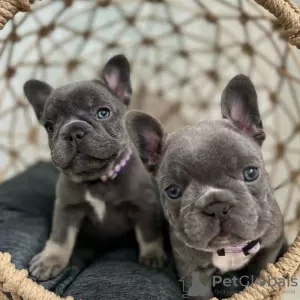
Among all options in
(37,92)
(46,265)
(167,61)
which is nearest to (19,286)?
(46,265)

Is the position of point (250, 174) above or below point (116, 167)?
above

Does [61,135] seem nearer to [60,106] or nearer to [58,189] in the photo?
[60,106]

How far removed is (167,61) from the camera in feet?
11.5

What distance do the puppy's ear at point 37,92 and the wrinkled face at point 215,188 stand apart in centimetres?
92

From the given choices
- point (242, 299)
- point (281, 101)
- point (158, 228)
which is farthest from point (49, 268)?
point (281, 101)

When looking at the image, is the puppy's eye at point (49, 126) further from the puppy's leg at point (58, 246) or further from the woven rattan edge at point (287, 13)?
the woven rattan edge at point (287, 13)

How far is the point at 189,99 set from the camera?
141 inches

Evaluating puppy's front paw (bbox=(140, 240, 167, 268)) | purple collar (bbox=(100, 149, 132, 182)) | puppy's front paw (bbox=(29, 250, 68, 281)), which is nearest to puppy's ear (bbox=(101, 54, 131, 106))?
purple collar (bbox=(100, 149, 132, 182))

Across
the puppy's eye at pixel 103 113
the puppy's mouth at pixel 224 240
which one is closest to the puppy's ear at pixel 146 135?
the puppy's eye at pixel 103 113

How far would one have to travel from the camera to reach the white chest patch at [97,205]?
198 centimetres

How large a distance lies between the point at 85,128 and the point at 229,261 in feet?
2.77

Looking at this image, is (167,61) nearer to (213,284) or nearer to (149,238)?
(149,238)

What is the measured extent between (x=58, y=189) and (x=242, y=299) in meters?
1.09

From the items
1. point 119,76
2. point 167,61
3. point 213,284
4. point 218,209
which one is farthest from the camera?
point 167,61
